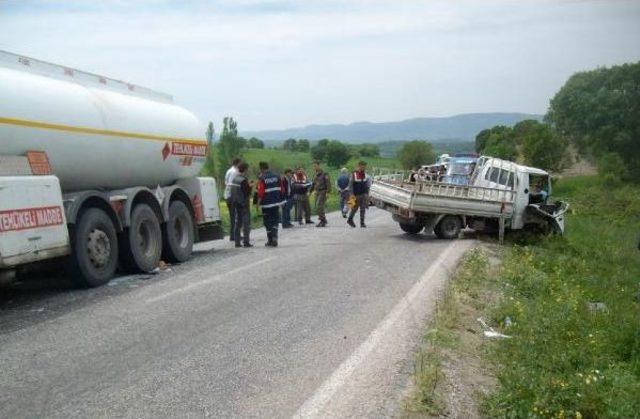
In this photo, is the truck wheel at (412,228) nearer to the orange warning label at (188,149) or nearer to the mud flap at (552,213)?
the mud flap at (552,213)

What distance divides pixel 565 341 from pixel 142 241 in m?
7.13

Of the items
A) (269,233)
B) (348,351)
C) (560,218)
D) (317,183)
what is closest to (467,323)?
(348,351)

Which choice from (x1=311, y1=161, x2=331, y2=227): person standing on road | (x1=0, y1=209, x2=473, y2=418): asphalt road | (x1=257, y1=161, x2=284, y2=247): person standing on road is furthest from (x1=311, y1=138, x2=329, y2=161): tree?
(x1=0, y1=209, x2=473, y2=418): asphalt road

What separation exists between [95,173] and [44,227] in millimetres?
2041

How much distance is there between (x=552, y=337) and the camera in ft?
24.5

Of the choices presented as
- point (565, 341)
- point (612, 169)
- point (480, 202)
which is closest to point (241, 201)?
point (480, 202)

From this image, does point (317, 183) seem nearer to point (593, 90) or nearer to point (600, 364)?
point (600, 364)

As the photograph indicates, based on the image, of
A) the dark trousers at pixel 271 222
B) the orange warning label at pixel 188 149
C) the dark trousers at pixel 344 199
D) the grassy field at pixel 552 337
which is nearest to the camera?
the grassy field at pixel 552 337

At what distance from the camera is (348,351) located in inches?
252

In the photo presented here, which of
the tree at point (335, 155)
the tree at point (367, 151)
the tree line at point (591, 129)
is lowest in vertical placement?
the tree at point (367, 151)

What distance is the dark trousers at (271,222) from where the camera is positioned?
48.0ft

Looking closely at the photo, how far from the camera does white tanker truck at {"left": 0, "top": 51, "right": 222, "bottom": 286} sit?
28.2ft

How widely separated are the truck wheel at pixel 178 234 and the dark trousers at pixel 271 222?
1729 millimetres

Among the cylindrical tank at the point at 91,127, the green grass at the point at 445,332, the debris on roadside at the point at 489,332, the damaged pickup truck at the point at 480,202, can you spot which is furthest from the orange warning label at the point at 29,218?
the damaged pickup truck at the point at 480,202
